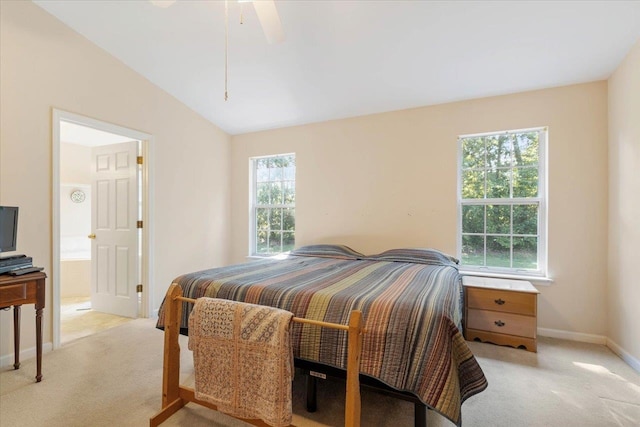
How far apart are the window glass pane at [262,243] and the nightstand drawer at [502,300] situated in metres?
2.73

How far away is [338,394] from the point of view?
1.87 m


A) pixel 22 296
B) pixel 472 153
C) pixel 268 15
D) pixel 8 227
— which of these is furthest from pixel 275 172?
pixel 22 296

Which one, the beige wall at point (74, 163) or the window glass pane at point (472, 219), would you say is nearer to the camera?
the window glass pane at point (472, 219)

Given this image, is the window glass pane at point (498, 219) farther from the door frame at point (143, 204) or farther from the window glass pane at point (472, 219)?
the door frame at point (143, 204)

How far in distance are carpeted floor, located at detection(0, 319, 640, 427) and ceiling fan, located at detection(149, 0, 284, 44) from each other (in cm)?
214

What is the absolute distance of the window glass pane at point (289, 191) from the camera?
412 cm

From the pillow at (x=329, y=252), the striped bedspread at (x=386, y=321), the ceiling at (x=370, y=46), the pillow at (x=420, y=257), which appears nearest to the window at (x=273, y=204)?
the pillow at (x=329, y=252)

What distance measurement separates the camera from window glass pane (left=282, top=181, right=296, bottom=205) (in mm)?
4117

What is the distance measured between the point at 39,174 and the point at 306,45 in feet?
8.21

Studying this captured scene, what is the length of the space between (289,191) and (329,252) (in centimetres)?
130

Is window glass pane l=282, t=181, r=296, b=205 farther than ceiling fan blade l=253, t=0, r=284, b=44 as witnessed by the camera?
Yes

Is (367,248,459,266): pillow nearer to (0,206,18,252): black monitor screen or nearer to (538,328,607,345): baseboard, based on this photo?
(538,328,607,345): baseboard

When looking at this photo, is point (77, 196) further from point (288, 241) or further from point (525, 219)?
point (525, 219)

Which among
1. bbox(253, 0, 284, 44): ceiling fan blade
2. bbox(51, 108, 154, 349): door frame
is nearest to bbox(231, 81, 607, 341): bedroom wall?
bbox(51, 108, 154, 349): door frame
